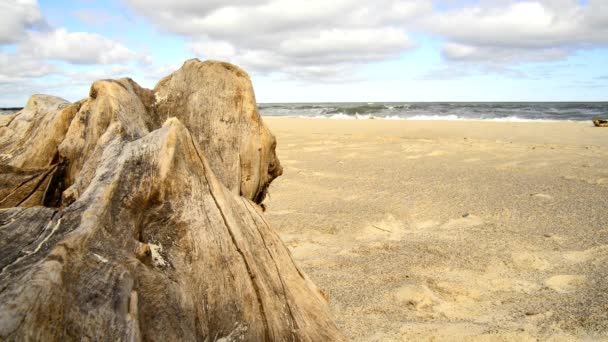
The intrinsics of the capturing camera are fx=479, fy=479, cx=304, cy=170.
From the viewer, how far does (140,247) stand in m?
1.87

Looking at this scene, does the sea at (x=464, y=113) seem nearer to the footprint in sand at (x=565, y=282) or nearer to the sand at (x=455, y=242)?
the sand at (x=455, y=242)

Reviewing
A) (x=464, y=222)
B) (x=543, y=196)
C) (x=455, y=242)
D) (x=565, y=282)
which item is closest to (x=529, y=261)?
(x=565, y=282)

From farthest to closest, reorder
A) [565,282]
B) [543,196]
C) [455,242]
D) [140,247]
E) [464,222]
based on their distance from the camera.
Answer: [543,196]
[464,222]
[455,242]
[565,282]
[140,247]

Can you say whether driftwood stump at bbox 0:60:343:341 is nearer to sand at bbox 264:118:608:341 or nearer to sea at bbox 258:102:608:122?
sand at bbox 264:118:608:341

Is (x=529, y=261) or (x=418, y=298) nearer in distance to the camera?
(x=418, y=298)

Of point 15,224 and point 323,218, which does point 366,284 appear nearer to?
point 323,218

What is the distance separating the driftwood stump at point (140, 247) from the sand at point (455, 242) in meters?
0.99

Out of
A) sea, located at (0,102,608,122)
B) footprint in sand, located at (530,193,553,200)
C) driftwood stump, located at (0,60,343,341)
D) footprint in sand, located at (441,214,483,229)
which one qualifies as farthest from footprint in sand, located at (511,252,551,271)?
sea, located at (0,102,608,122)

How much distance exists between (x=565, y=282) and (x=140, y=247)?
2.98 meters

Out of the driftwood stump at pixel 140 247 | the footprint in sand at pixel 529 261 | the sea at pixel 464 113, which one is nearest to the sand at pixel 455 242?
the footprint in sand at pixel 529 261

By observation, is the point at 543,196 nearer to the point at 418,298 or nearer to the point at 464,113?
the point at 418,298

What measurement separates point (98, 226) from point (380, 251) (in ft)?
9.19

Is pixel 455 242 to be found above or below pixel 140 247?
below

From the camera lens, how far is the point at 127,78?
3355mm
